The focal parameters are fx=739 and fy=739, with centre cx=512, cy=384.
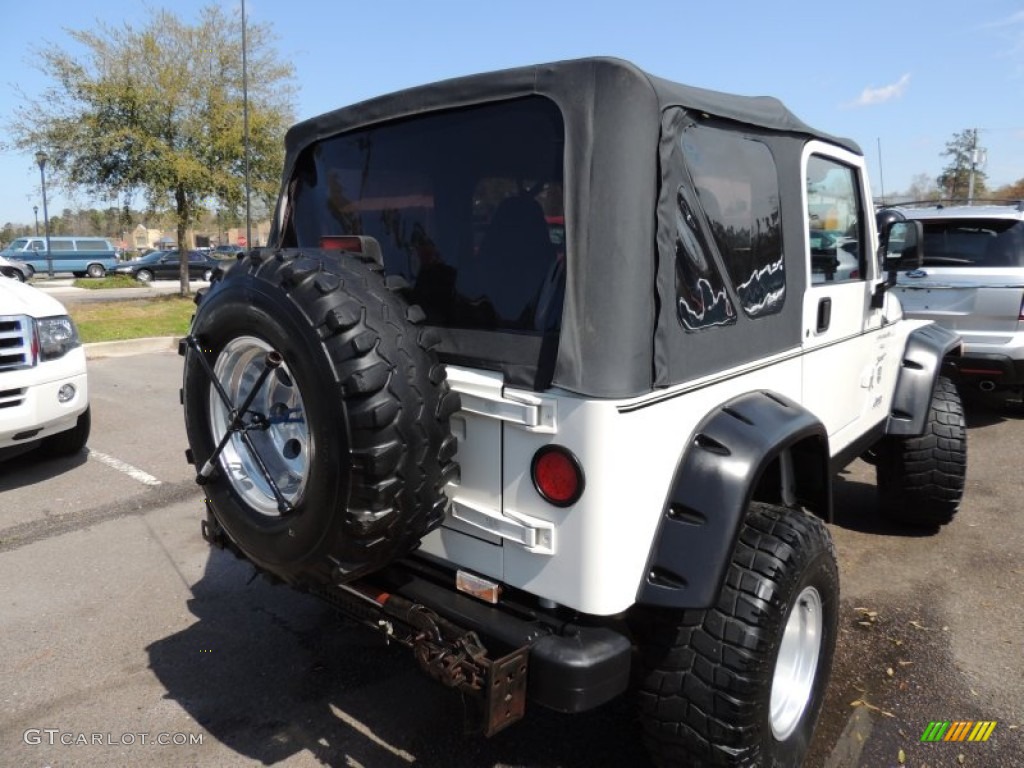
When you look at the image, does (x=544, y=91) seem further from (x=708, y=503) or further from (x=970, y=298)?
(x=970, y=298)

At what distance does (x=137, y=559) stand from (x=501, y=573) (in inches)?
113

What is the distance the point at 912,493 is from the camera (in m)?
4.38

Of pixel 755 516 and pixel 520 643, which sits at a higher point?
pixel 755 516

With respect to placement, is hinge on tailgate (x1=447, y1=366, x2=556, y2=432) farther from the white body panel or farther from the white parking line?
the white parking line

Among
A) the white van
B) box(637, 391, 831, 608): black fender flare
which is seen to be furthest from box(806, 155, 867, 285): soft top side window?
the white van

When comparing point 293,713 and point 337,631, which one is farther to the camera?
point 337,631

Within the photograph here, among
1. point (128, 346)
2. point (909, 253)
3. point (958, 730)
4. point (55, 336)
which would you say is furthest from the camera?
point (128, 346)

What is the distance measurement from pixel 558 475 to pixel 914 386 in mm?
3009

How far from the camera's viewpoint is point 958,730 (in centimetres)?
277

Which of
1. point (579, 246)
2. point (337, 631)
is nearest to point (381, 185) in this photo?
point (579, 246)

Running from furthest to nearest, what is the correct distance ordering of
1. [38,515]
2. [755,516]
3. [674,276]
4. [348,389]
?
[38,515]
[755,516]
[674,276]
[348,389]

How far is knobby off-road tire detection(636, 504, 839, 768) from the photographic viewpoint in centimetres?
212

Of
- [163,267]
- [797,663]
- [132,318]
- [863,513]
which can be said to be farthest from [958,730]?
[163,267]

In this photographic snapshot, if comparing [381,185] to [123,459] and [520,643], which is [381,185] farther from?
→ [123,459]
